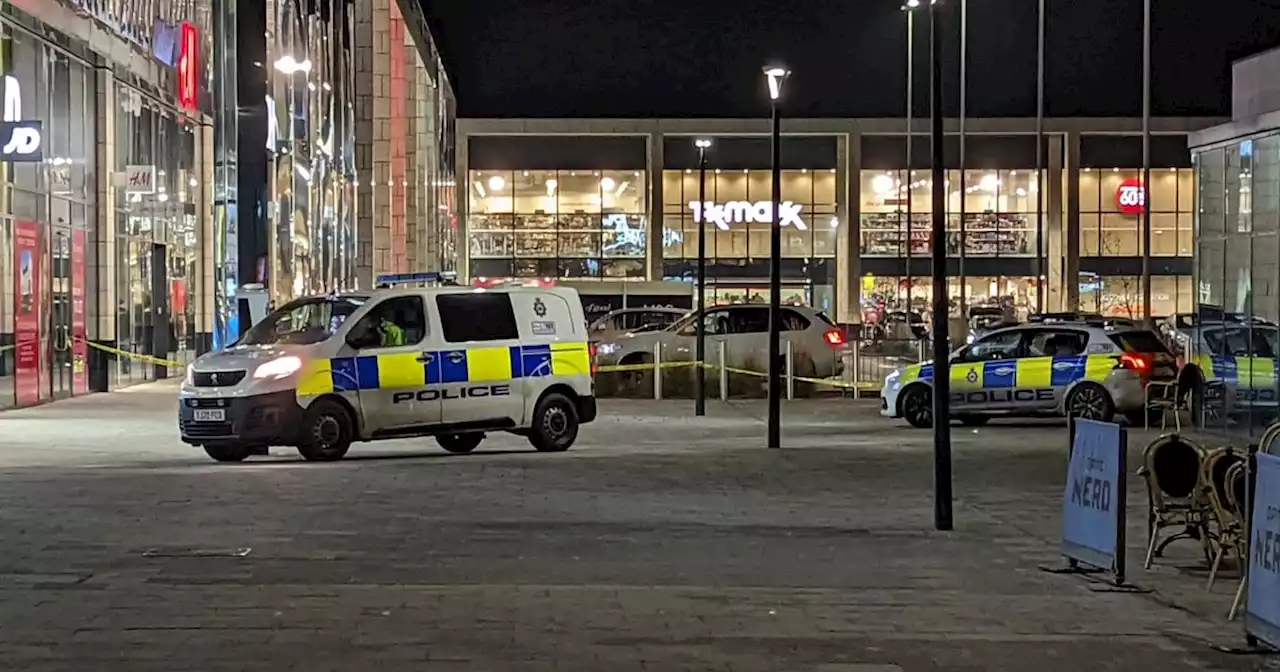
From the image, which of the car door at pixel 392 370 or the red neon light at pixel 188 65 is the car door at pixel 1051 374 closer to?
the car door at pixel 392 370

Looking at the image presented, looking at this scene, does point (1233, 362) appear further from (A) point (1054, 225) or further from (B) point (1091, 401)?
(A) point (1054, 225)

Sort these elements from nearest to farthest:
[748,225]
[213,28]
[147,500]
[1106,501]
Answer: [1106,501] → [147,500] → [213,28] → [748,225]

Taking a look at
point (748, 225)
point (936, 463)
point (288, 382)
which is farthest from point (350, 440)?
point (748, 225)

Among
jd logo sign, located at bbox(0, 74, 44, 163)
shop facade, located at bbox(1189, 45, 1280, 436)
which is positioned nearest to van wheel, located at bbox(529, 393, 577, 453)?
jd logo sign, located at bbox(0, 74, 44, 163)

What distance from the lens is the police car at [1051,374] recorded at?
2505cm

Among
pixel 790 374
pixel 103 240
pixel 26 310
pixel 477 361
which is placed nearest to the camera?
pixel 477 361

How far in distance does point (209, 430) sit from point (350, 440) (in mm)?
1430

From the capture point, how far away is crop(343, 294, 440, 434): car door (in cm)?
1866

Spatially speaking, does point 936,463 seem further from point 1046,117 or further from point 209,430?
point 1046,117

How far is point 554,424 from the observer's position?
20.3m

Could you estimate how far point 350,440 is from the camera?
18781mm

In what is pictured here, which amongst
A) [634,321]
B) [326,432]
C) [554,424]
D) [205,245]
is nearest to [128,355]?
[205,245]

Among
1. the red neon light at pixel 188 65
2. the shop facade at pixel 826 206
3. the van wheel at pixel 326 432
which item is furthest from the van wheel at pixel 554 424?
the shop facade at pixel 826 206

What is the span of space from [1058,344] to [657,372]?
8618 millimetres
